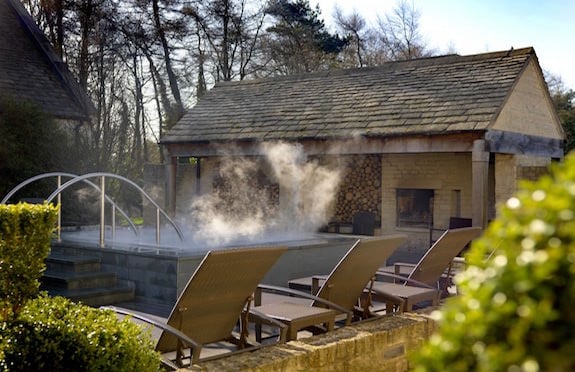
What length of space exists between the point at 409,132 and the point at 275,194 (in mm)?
5016

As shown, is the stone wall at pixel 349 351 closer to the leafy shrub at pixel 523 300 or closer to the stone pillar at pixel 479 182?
the leafy shrub at pixel 523 300

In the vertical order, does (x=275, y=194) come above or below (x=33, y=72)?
below

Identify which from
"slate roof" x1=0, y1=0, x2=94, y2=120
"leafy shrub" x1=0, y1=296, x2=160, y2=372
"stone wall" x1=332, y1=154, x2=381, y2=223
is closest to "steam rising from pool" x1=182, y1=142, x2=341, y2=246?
"stone wall" x1=332, y1=154, x2=381, y2=223

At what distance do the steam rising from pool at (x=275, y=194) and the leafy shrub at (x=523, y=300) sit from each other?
43.1 feet

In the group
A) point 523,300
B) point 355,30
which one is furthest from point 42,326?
point 355,30

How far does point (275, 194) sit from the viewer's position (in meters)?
16.9

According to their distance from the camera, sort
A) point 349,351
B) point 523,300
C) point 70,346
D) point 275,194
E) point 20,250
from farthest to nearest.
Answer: point 275,194, point 349,351, point 20,250, point 70,346, point 523,300

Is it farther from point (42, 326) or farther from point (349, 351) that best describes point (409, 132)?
point (42, 326)

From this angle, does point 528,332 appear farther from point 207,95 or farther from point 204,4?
point 204,4

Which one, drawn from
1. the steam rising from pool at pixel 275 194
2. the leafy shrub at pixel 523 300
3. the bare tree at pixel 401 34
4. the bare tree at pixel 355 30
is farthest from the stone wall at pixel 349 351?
the bare tree at pixel 401 34

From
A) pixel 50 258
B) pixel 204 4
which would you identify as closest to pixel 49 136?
pixel 50 258

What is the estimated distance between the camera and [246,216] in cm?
1767

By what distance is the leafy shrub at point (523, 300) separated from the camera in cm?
112

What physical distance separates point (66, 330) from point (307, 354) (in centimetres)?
156
